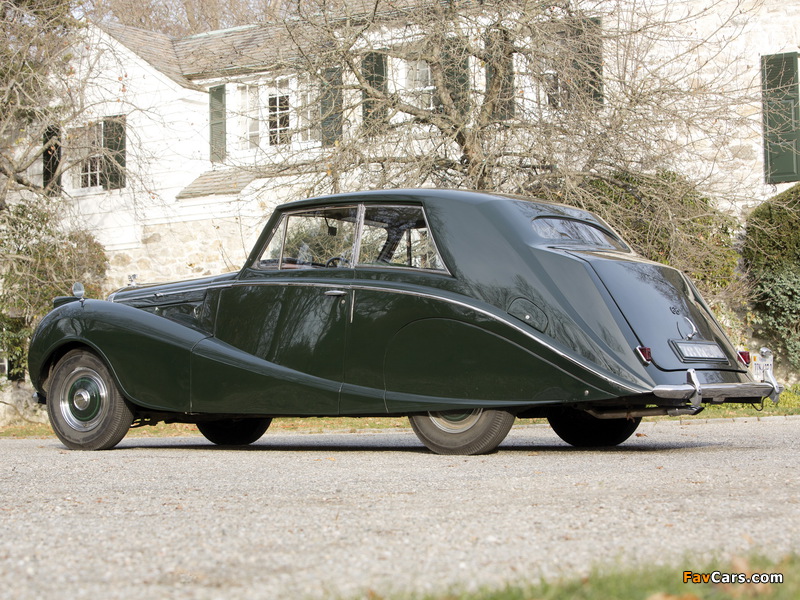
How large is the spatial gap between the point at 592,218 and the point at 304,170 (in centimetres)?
803

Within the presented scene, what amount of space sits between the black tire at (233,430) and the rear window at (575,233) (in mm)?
3278

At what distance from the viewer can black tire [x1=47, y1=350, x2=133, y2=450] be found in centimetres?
811

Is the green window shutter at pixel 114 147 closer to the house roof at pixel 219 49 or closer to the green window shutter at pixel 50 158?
the green window shutter at pixel 50 158

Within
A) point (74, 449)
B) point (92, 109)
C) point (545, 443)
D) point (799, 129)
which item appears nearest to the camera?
point (74, 449)

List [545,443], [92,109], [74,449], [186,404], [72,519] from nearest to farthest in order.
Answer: [72,519] < [186,404] < [74,449] < [545,443] < [92,109]

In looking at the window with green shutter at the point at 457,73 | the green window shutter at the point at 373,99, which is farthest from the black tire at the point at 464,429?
the window with green shutter at the point at 457,73

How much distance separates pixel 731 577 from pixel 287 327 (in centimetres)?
493

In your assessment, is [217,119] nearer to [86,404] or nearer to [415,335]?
[86,404]

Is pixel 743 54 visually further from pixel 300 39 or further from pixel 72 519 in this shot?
pixel 72 519

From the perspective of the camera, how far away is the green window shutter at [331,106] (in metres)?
15.2

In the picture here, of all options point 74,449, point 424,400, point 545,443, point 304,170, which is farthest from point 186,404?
point 304,170

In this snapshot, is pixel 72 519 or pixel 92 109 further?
pixel 92 109

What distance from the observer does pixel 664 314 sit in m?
6.72

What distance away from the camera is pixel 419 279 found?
695 cm
